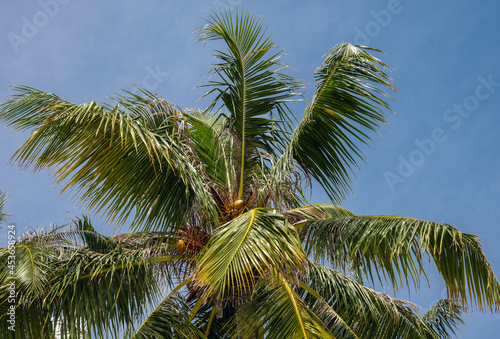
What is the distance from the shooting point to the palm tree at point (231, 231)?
6.15 meters

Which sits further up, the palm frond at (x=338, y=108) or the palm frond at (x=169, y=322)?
the palm frond at (x=338, y=108)

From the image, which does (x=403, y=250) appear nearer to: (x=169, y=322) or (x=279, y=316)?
(x=279, y=316)

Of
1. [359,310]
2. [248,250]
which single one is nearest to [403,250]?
[359,310]

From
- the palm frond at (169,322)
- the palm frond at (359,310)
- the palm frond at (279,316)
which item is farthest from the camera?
the palm frond at (359,310)

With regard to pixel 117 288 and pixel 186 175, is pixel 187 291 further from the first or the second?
pixel 186 175

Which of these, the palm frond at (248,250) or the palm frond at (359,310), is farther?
the palm frond at (359,310)

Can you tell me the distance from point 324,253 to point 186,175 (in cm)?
204

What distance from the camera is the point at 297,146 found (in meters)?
7.61

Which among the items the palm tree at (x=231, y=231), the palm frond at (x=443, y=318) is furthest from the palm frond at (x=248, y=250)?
the palm frond at (x=443, y=318)

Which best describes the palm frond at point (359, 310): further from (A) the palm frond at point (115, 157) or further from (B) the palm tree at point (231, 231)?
(A) the palm frond at point (115, 157)

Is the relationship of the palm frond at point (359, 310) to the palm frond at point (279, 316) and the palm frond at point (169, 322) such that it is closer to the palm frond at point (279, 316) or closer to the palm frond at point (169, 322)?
the palm frond at point (279, 316)

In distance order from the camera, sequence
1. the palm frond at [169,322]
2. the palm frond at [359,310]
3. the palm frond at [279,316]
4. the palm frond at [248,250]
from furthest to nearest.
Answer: the palm frond at [359,310] < the palm frond at [169,322] < the palm frond at [279,316] < the palm frond at [248,250]

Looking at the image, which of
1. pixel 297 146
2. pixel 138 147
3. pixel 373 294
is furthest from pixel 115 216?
pixel 373 294

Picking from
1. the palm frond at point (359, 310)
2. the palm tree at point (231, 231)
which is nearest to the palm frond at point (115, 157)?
the palm tree at point (231, 231)
